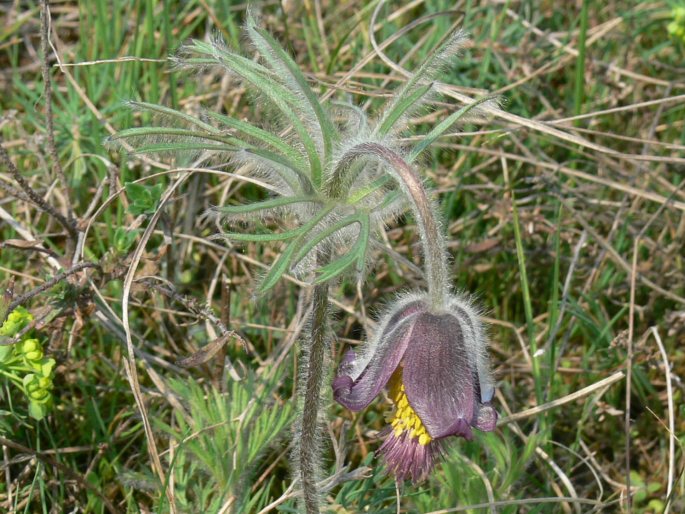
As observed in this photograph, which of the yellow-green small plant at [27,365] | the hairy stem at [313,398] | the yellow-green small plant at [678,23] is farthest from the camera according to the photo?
the yellow-green small plant at [678,23]

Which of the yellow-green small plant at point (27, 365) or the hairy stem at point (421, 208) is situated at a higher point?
the hairy stem at point (421, 208)

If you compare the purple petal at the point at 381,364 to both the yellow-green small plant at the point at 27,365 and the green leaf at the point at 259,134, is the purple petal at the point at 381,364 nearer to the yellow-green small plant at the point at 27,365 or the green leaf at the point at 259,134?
the green leaf at the point at 259,134

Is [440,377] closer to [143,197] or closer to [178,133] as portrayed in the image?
[178,133]

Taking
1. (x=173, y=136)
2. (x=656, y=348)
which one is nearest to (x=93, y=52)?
(x=173, y=136)

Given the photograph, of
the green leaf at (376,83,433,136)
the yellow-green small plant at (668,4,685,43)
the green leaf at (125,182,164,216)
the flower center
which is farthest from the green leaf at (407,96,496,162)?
the yellow-green small plant at (668,4,685,43)

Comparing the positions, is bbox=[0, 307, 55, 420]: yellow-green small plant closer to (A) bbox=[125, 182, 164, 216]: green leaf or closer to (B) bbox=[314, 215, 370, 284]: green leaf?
(A) bbox=[125, 182, 164, 216]: green leaf

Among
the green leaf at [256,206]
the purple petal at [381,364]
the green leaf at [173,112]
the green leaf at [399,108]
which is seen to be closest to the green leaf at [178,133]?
the green leaf at [173,112]

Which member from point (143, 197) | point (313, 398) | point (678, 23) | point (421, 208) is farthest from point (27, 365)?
point (678, 23)
